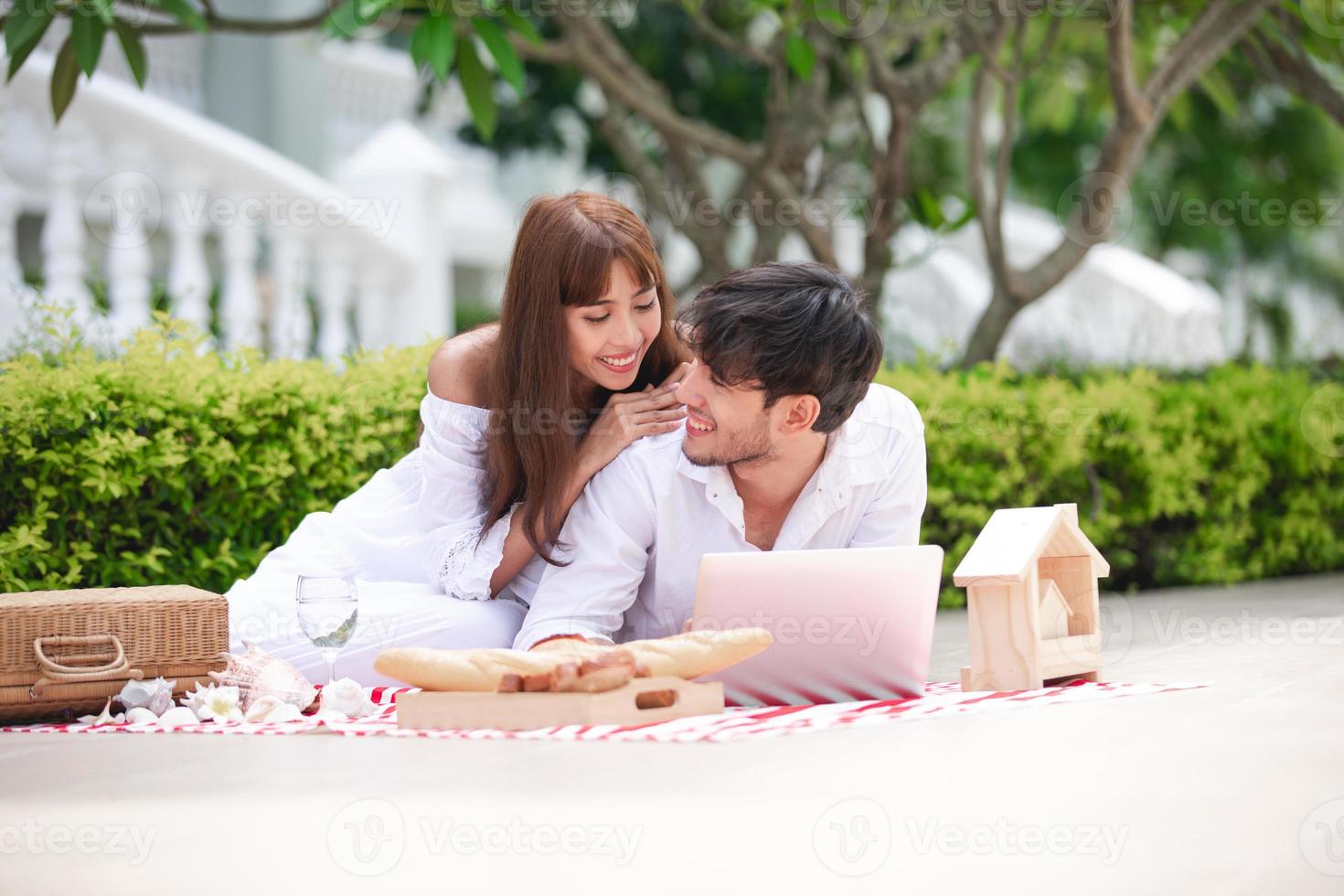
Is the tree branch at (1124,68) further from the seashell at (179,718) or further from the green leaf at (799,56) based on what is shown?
the seashell at (179,718)

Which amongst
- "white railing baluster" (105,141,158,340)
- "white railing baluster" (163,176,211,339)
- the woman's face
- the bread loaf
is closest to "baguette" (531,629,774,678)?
the bread loaf

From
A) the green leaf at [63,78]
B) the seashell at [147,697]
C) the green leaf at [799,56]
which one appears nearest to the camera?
the seashell at [147,697]

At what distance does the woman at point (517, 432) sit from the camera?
3.87 m

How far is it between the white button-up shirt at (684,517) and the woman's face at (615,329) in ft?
0.73

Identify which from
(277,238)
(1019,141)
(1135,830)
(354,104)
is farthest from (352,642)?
(1019,141)

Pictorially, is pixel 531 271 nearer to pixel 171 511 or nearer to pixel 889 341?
pixel 171 511

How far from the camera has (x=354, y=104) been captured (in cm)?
1237

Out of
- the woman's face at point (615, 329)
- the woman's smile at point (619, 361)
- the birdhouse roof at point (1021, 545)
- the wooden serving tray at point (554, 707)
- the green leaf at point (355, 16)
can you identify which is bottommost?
the wooden serving tray at point (554, 707)

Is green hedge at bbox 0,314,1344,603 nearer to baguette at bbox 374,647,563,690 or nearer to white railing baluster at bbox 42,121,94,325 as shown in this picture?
white railing baluster at bbox 42,121,94,325

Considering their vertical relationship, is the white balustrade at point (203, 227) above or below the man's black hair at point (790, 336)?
above

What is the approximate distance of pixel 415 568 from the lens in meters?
4.32

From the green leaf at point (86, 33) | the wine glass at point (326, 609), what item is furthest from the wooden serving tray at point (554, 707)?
the green leaf at point (86, 33)

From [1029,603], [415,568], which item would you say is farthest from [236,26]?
[1029,603]

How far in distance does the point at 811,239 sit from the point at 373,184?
2232 millimetres
